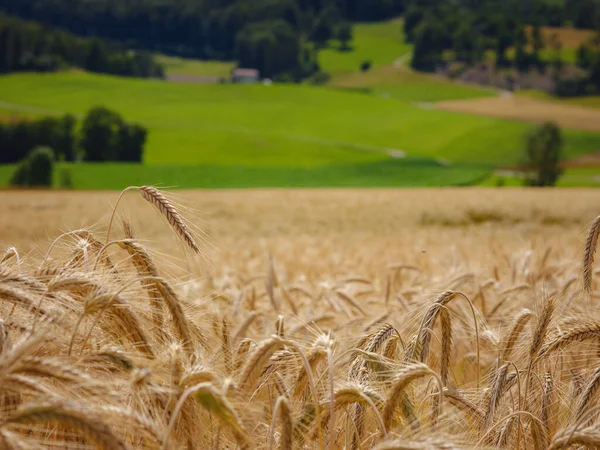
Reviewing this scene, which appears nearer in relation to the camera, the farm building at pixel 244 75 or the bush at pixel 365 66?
the farm building at pixel 244 75

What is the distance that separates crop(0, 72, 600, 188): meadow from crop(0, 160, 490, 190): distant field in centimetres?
13

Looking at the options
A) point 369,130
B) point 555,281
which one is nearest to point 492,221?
point 555,281

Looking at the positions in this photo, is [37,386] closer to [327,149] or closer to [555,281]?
[555,281]

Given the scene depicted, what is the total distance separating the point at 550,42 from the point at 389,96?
1530 inches

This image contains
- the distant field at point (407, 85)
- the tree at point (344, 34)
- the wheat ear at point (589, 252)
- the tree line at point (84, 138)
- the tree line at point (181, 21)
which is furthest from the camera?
the tree line at point (181, 21)

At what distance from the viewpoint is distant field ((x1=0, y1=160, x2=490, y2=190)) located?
184 feet

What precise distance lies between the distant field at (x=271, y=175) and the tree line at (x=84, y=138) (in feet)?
27.7

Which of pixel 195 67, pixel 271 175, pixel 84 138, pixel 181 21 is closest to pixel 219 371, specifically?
pixel 271 175

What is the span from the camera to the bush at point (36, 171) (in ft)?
176

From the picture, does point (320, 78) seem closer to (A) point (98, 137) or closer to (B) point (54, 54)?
(B) point (54, 54)

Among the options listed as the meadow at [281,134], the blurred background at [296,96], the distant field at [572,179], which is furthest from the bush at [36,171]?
the distant field at [572,179]

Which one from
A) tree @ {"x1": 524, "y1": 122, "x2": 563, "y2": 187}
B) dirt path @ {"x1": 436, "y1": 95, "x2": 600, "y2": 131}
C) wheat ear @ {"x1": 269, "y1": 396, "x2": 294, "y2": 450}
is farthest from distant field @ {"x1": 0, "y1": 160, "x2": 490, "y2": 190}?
wheat ear @ {"x1": 269, "y1": 396, "x2": 294, "y2": 450}

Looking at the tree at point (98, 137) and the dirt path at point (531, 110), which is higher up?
the dirt path at point (531, 110)

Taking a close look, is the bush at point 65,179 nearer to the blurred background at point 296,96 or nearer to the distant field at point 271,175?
the blurred background at point 296,96
